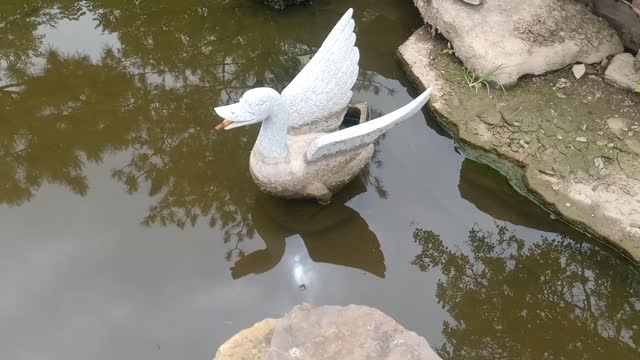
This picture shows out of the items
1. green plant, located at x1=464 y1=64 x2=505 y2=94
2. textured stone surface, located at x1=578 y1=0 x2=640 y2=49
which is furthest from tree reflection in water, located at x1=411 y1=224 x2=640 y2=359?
textured stone surface, located at x1=578 y1=0 x2=640 y2=49

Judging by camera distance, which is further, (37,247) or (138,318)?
(37,247)

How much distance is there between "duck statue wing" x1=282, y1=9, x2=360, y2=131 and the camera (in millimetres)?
3268

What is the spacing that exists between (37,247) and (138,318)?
0.77 metres

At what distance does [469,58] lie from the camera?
4.19 metres

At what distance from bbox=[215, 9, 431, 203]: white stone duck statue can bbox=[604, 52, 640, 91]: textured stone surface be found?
173 cm

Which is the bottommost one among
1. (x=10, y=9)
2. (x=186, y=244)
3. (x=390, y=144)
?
(x=390, y=144)

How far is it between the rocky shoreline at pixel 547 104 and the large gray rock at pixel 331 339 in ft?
5.27

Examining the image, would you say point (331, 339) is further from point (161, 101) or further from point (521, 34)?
point (521, 34)

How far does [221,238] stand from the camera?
342 cm

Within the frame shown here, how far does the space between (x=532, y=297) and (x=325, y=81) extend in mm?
1624

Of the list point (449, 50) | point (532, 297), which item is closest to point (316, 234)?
point (532, 297)

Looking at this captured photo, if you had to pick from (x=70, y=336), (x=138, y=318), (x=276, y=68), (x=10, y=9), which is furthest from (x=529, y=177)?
(x=10, y=9)

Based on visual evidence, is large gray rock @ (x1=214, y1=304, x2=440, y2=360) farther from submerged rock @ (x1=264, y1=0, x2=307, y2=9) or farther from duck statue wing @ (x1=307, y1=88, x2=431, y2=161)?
submerged rock @ (x1=264, y1=0, x2=307, y2=9)

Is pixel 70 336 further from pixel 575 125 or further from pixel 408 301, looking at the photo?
pixel 575 125
